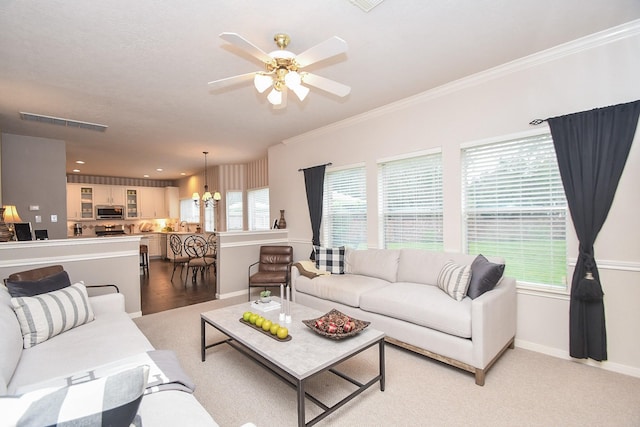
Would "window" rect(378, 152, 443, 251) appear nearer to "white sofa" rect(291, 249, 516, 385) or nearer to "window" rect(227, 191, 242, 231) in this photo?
"white sofa" rect(291, 249, 516, 385)

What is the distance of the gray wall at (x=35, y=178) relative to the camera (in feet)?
15.7

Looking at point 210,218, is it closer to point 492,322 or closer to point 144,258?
point 144,258

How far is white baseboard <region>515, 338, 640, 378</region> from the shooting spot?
Answer: 2457 mm

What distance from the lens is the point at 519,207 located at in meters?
3.04

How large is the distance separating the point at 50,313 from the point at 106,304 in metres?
0.70

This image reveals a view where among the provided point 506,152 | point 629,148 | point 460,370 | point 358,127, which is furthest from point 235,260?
point 629,148

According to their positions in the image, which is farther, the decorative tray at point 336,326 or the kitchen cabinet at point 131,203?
the kitchen cabinet at point 131,203

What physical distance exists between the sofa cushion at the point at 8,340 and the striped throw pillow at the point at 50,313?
0.06 m

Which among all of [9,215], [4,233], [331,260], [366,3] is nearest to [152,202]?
[9,215]

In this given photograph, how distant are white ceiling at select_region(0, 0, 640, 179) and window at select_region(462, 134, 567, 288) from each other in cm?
96

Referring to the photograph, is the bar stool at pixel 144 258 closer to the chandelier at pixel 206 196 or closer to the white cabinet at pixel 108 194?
the chandelier at pixel 206 196

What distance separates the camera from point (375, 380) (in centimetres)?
226

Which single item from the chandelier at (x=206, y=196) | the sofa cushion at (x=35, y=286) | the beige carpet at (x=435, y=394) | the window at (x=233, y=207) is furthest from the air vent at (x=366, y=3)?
→ the window at (x=233, y=207)

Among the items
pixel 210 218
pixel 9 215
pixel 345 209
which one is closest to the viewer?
pixel 9 215
